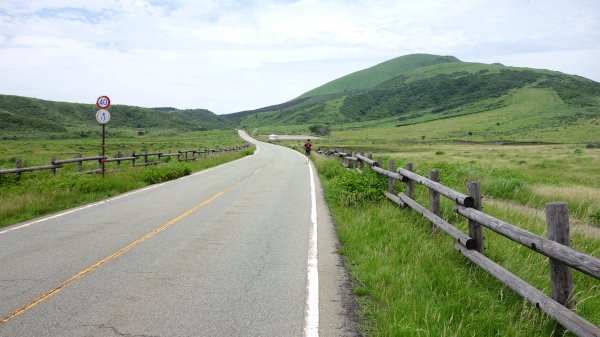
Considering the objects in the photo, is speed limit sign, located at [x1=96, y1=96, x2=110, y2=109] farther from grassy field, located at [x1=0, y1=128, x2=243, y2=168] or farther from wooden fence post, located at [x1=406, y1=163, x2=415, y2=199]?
wooden fence post, located at [x1=406, y1=163, x2=415, y2=199]

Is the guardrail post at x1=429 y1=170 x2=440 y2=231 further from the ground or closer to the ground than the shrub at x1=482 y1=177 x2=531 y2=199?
further from the ground

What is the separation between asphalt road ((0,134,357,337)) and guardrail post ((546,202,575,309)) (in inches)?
81.5

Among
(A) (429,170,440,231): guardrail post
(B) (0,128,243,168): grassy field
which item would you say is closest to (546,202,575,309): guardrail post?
(A) (429,170,440,231): guardrail post

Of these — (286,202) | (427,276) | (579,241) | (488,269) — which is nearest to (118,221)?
(286,202)

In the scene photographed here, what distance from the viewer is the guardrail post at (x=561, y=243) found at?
4.18 meters

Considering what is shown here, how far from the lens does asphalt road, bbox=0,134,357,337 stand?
15.2 ft

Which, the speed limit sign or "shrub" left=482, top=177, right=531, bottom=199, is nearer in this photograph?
"shrub" left=482, top=177, right=531, bottom=199

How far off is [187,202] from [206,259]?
6408mm

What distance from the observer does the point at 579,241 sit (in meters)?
8.17

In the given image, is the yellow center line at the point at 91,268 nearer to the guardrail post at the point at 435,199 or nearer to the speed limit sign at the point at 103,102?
the guardrail post at the point at 435,199

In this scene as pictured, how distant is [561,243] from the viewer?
424 cm

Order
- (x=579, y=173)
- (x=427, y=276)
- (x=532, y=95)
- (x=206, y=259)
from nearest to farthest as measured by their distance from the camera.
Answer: (x=427, y=276) < (x=206, y=259) < (x=579, y=173) < (x=532, y=95)

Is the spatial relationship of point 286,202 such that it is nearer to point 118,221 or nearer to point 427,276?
point 118,221

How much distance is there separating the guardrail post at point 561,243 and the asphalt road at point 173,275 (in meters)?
2.07
